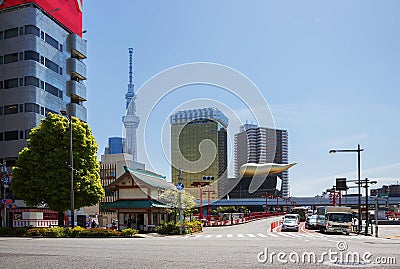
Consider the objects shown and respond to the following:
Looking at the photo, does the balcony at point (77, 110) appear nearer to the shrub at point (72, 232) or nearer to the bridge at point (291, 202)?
the shrub at point (72, 232)

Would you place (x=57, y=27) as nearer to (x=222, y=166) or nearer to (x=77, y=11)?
(x=77, y=11)

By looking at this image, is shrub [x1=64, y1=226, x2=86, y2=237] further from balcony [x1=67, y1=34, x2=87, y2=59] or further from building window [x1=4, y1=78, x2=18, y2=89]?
balcony [x1=67, y1=34, x2=87, y2=59]

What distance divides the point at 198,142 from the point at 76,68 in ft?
95.6

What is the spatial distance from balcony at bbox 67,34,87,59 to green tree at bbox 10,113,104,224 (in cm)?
3285

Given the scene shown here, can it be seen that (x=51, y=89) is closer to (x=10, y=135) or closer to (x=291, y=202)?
(x=10, y=135)

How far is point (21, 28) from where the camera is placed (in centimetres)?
6594

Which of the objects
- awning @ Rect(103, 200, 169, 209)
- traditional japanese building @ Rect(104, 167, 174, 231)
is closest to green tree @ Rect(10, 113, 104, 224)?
awning @ Rect(103, 200, 169, 209)

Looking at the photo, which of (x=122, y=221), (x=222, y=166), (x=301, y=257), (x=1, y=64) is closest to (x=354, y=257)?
(x=301, y=257)

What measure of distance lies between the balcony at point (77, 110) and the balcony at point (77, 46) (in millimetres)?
9079

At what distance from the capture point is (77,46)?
75500 millimetres

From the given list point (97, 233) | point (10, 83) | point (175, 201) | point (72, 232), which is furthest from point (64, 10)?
point (97, 233)

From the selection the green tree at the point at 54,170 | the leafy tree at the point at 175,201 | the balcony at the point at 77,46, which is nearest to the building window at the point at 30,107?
the balcony at the point at 77,46

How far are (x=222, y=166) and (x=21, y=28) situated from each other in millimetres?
61239

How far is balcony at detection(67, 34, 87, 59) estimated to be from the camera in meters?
74.6
